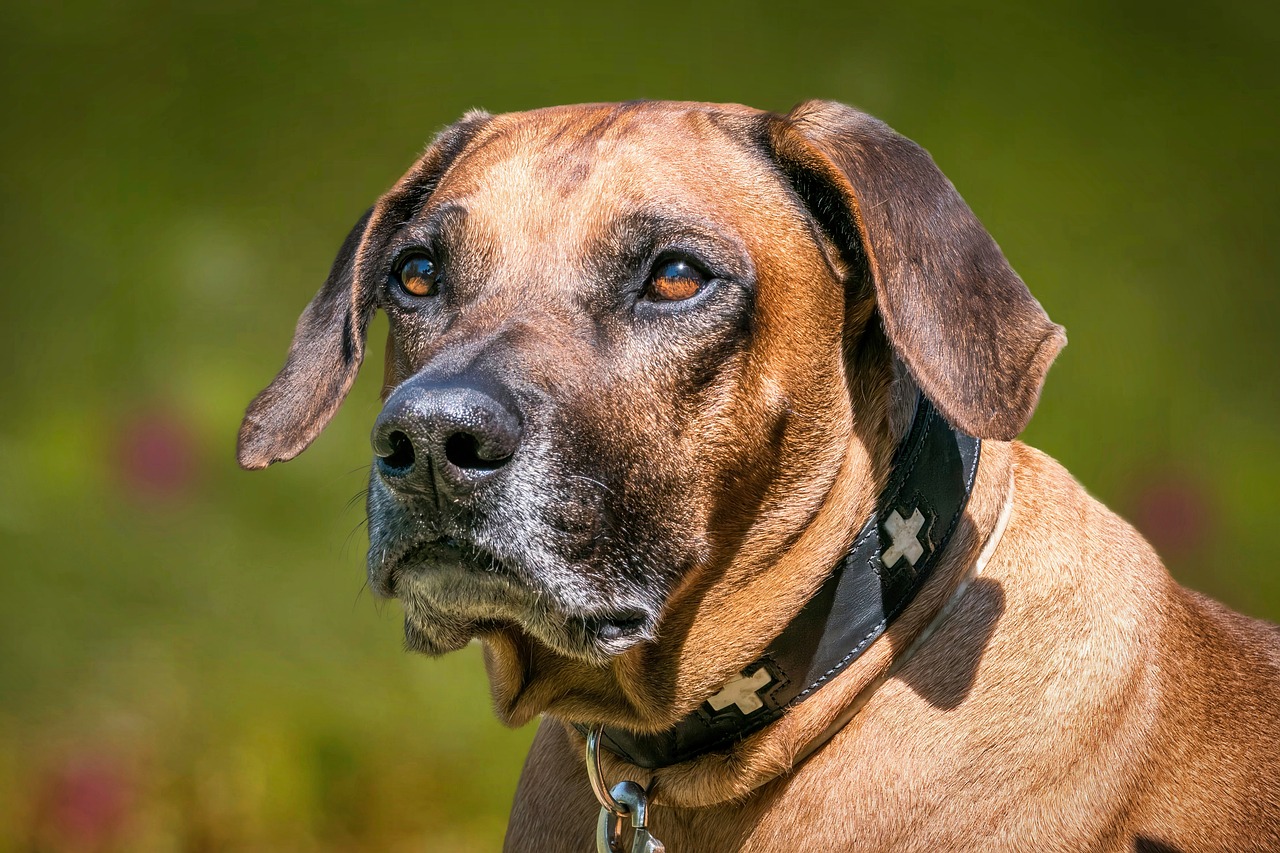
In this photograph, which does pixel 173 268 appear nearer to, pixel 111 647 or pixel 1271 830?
pixel 111 647

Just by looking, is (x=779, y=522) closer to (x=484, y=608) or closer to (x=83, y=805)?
(x=484, y=608)

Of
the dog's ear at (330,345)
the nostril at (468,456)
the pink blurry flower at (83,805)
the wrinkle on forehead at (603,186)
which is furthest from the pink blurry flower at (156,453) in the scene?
the nostril at (468,456)

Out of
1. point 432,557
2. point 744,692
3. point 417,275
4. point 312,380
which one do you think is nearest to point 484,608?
point 432,557

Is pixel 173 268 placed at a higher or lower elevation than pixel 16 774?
higher

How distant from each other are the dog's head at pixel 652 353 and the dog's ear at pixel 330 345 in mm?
326

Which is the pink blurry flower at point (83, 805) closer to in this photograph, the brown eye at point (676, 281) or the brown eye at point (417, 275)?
the brown eye at point (417, 275)

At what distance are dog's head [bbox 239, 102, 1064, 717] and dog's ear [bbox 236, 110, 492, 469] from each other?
326 mm

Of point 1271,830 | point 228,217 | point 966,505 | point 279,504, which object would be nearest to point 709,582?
point 966,505

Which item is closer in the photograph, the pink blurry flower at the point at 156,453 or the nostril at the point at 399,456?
the nostril at the point at 399,456

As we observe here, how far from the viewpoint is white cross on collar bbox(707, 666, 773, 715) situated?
2734mm

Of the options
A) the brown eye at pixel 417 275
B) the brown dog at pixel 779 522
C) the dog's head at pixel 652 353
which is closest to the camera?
the dog's head at pixel 652 353

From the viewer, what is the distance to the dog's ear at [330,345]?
10.9 feet

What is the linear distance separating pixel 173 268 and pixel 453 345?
3879 millimetres

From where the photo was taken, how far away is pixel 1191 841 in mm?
2764
